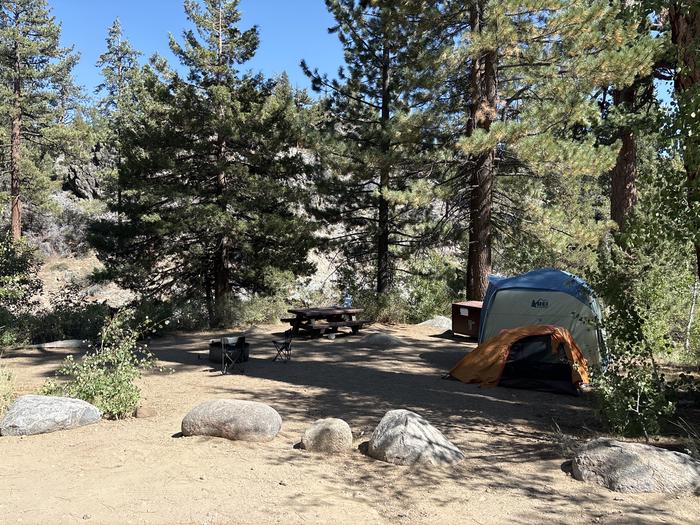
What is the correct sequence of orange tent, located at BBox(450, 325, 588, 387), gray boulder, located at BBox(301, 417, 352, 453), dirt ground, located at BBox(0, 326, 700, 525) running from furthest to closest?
1. orange tent, located at BBox(450, 325, 588, 387)
2. gray boulder, located at BBox(301, 417, 352, 453)
3. dirt ground, located at BBox(0, 326, 700, 525)

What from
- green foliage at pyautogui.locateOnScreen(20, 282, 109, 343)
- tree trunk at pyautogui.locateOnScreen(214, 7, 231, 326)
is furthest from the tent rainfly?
green foliage at pyautogui.locateOnScreen(20, 282, 109, 343)

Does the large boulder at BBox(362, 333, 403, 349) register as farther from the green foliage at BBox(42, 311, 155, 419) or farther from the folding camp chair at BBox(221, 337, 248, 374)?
the green foliage at BBox(42, 311, 155, 419)

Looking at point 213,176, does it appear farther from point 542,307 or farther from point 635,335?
point 635,335

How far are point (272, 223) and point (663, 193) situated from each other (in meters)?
11.7

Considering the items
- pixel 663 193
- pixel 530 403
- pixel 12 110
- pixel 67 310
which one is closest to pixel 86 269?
pixel 12 110

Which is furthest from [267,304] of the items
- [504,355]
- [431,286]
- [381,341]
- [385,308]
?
[504,355]

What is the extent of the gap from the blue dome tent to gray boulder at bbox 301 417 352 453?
→ 5730 mm

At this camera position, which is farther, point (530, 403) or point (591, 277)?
point (530, 403)

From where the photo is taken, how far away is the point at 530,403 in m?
8.27

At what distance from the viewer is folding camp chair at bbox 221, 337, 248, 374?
33.1 feet

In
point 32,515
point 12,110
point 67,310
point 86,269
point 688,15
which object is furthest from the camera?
point 86,269

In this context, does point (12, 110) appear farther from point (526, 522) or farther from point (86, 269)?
point (526, 522)

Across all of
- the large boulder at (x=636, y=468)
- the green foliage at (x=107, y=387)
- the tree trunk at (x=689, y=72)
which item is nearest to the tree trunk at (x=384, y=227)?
the green foliage at (x=107, y=387)

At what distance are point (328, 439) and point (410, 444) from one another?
881 mm
